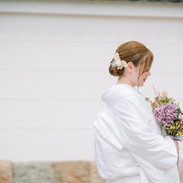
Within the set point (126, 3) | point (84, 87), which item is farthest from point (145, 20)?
point (84, 87)

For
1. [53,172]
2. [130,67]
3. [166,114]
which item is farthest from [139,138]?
[53,172]

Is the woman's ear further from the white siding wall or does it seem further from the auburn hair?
the white siding wall

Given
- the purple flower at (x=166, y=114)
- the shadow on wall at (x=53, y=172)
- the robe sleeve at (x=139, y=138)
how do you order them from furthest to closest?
the shadow on wall at (x=53, y=172), the purple flower at (x=166, y=114), the robe sleeve at (x=139, y=138)

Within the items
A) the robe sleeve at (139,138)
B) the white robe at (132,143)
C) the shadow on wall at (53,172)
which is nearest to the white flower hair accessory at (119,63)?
the white robe at (132,143)

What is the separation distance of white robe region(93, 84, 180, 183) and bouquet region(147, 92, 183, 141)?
0.16ft

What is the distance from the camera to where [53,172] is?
445 cm

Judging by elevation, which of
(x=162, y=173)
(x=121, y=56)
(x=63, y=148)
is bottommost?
(x=63, y=148)

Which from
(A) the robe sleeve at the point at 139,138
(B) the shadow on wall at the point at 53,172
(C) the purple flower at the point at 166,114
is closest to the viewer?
(A) the robe sleeve at the point at 139,138

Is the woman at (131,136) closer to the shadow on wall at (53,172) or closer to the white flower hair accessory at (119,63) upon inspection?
the white flower hair accessory at (119,63)

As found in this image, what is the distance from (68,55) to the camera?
180 inches

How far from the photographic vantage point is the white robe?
263 centimetres

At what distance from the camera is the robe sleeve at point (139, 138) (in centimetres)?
262

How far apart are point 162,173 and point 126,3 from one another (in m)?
2.30

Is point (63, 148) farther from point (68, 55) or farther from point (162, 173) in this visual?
point (162, 173)
